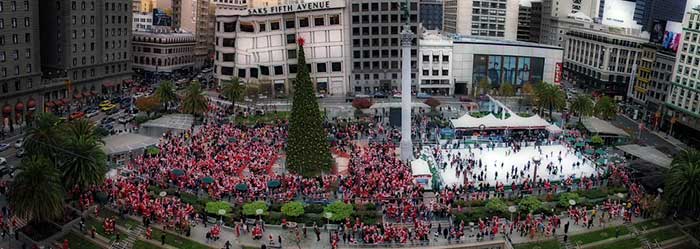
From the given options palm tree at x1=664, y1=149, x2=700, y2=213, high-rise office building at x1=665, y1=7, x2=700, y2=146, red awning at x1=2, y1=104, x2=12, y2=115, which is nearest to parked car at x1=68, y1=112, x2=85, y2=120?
red awning at x1=2, y1=104, x2=12, y2=115

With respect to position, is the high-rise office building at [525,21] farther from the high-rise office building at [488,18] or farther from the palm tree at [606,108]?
the palm tree at [606,108]

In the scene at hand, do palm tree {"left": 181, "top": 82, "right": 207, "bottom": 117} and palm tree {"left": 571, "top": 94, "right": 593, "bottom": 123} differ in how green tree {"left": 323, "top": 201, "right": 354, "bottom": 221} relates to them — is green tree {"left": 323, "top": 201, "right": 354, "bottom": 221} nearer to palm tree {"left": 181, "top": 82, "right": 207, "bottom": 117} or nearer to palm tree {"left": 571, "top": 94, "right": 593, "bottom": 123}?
palm tree {"left": 181, "top": 82, "right": 207, "bottom": 117}

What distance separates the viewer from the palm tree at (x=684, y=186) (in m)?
60.6

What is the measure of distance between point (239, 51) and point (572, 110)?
64512 millimetres

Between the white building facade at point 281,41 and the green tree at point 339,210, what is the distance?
67.3 m

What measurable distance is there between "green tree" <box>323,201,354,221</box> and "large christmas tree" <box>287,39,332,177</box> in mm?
10327

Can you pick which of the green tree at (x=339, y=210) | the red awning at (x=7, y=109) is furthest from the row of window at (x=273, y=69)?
the green tree at (x=339, y=210)

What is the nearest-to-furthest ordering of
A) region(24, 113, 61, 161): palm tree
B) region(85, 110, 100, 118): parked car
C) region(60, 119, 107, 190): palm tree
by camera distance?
1. region(60, 119, 107, 190): palm tree
2. region(24, 113, 61, 161): palm tree
3. region(85, 110, 100, 118): parked car

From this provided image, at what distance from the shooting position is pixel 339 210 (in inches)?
2393

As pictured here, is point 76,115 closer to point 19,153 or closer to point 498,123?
point 19,153

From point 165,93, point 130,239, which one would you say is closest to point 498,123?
point 165,93

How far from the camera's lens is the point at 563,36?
173 meters

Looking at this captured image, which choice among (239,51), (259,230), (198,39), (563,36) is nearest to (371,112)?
(239,51)

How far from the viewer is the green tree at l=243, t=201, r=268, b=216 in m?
60.9
